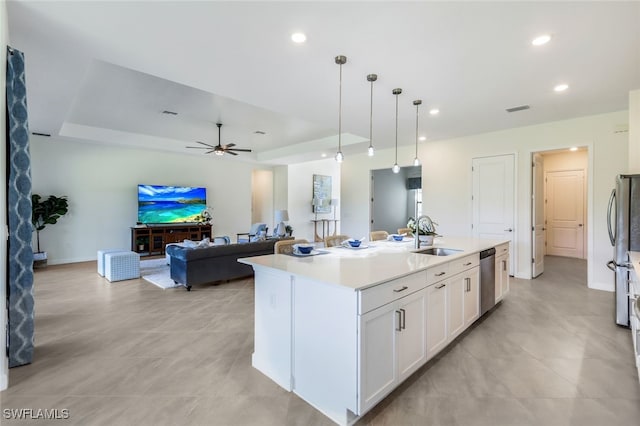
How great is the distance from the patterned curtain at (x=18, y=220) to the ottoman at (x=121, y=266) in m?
2.71

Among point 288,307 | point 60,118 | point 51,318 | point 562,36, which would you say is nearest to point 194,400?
point 288,307

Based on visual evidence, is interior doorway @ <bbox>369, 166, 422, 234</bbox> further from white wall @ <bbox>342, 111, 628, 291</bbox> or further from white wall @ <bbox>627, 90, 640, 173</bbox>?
white wall @ <bbox>627, 90, 640, 173</bbox>

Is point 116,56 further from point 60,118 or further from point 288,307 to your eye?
point 60,118

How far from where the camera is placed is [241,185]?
9.45m

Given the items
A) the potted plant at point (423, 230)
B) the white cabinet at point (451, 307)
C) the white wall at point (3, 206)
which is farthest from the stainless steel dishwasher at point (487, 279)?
the white wall at point (3, 206)

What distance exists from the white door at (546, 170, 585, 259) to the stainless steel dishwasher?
564 centimetres

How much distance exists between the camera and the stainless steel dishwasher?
3.17 metres

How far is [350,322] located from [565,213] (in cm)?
829

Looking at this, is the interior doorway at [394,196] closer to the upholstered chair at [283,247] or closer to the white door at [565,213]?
the white door at [565,213]

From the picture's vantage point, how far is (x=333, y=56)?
2799 mm

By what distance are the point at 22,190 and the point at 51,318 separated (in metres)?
1.83

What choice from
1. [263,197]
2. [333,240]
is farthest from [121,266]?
[263,197]

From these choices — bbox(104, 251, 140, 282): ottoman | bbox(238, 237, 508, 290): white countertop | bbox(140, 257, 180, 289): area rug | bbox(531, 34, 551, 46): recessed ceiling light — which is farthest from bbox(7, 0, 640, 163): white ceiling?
Answer: bbox(140, 257, 180, 289): area rug

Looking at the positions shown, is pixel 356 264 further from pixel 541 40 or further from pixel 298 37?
pixel 541 40
